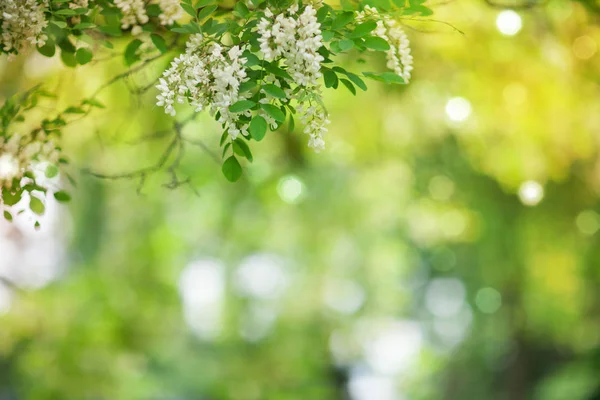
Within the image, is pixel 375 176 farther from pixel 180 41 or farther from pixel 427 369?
pixel 427 369

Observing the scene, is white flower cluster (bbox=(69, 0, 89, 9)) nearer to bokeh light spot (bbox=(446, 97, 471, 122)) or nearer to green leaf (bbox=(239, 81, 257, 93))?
green leaf (bbox=(239, 81, 257, 93))

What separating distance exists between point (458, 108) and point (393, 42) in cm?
216

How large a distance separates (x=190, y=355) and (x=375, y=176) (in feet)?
16.0

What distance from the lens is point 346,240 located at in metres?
8.30

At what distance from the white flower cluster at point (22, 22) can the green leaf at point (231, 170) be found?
0.52 metres

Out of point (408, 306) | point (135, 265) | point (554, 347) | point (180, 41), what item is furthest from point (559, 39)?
point (408, 306)

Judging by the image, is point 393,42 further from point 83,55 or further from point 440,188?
point 440,188

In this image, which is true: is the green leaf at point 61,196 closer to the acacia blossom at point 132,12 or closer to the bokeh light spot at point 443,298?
the acacia blossom at point 132,12

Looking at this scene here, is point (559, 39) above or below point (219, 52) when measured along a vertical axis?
below

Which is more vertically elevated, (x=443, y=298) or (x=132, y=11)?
(x=132, y=11)

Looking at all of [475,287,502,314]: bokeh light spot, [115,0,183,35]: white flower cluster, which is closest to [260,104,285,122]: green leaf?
[115,0,183,35]: white flower cluster

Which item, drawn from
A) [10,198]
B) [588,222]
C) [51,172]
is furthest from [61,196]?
[588,222]

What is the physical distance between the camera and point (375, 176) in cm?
604

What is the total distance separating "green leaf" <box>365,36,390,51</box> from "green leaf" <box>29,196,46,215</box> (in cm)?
106
